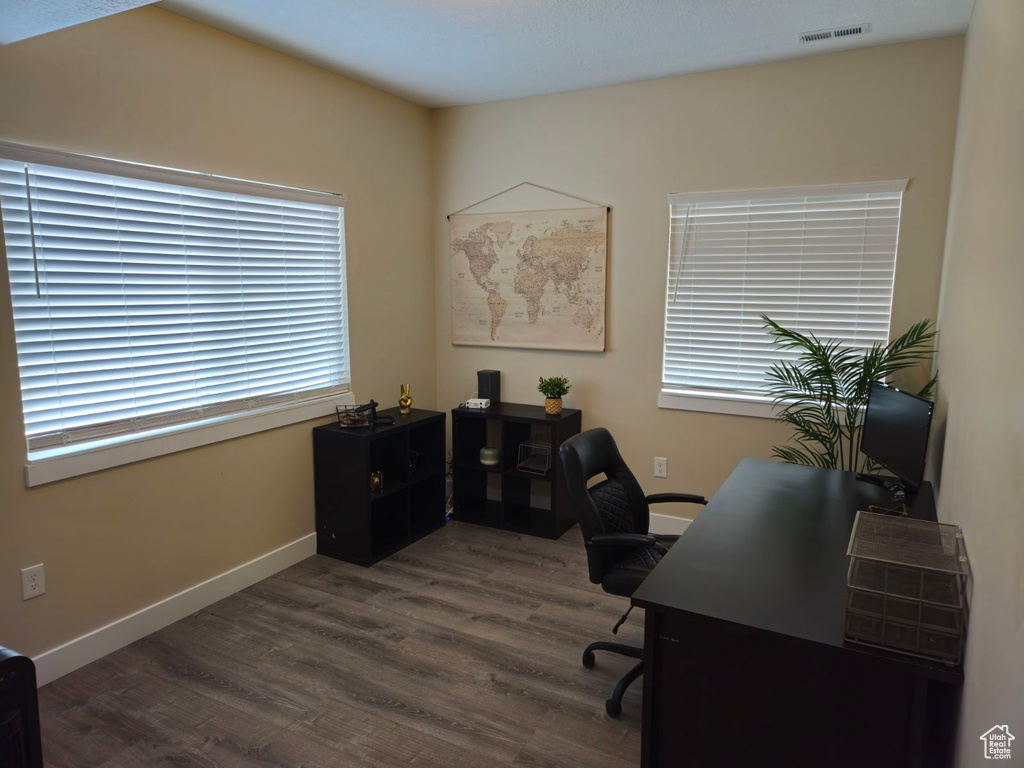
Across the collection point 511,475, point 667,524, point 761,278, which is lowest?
point 667,524

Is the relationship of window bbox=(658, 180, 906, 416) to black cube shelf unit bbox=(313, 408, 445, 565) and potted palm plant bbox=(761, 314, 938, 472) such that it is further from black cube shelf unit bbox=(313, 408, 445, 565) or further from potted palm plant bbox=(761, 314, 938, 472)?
black cube shelf unit bbox=(313, 408, 445, 565)

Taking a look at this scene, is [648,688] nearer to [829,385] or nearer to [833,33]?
[829,385]

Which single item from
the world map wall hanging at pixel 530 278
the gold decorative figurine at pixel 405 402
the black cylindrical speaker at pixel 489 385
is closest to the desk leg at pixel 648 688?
the world map wall hanging at pixel 530 278

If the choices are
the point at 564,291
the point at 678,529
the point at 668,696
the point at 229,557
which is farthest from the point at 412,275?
the point at 668,696

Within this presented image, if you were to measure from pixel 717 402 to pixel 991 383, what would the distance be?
2335mm

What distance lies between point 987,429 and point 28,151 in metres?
3.18

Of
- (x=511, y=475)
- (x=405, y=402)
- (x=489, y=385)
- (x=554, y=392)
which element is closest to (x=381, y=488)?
(x=405, y=402)

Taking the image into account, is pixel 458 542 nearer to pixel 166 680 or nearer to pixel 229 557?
pixel 229 557

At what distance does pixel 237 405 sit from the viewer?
3.34 m

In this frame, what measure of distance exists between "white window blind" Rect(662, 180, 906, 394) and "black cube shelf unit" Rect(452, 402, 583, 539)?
Answer: 86cm

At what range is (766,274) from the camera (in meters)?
3.67

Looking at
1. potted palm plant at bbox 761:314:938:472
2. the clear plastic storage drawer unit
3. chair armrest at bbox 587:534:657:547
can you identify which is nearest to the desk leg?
the clear plastic storage drawer unit

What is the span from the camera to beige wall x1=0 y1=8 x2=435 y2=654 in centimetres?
248

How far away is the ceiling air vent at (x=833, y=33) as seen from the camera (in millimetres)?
3025
